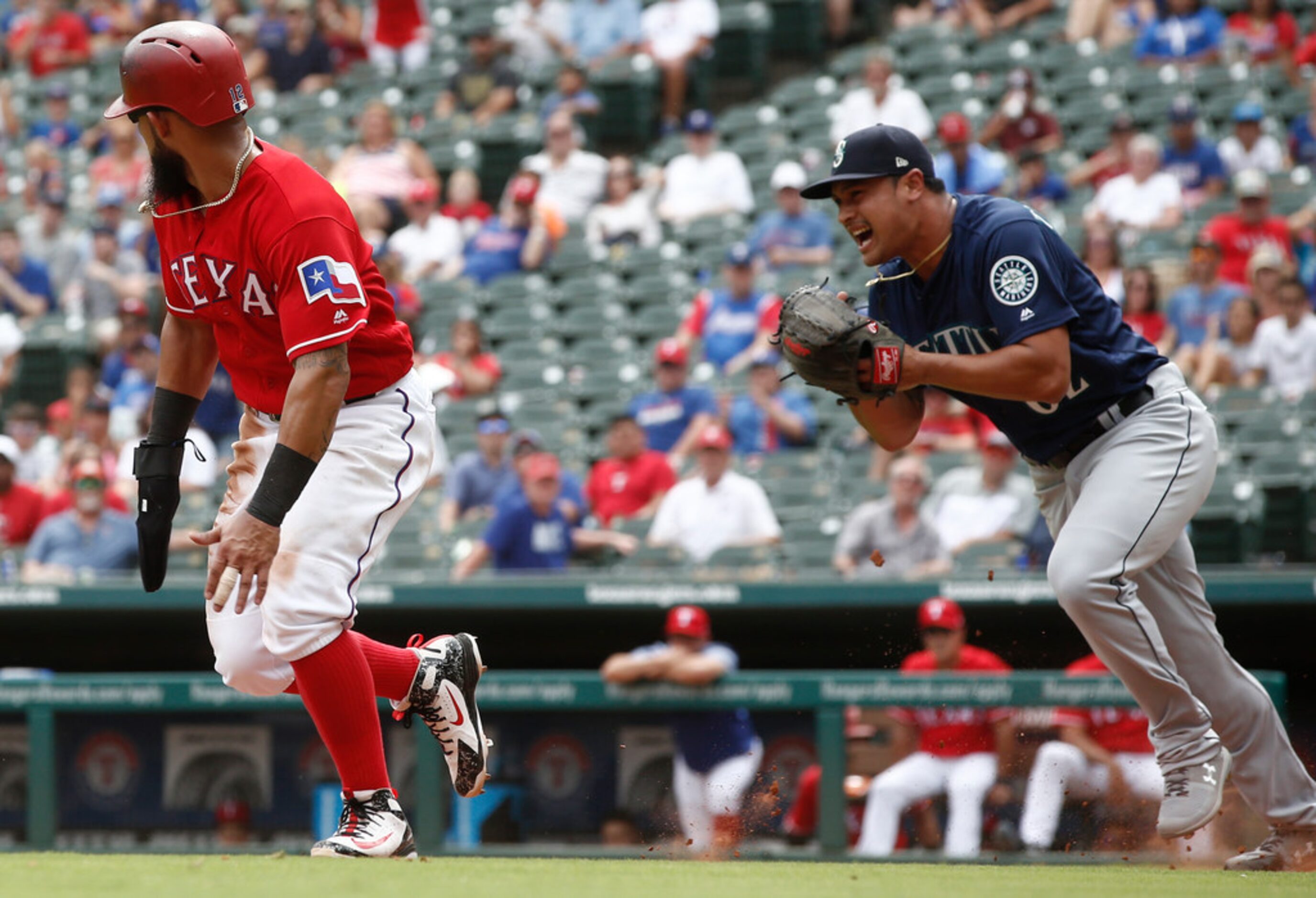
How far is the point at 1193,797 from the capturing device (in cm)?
379

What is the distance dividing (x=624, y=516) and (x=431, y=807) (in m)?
2.21

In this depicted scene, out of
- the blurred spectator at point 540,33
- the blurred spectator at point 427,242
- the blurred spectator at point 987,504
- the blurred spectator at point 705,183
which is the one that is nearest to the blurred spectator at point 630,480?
the blurred spectator at point 987,504

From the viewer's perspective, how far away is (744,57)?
40.0ft

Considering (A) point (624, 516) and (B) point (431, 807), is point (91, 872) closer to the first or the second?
(B) point (431, 807)

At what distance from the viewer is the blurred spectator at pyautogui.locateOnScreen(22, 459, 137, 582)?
782 cm

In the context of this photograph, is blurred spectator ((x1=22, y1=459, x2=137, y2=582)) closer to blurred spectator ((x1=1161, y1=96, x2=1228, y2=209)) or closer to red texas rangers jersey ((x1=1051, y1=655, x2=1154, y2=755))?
red texas rangers jersey ((x1=1051, y1=655, x2=1154, y2=755))

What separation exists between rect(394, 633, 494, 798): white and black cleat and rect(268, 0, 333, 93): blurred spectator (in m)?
10.4

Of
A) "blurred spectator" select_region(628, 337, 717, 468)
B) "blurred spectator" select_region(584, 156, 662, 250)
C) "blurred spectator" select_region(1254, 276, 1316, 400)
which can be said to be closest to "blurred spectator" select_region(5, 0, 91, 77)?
"blurred spectator" select_region(584, 156, 662, 250)

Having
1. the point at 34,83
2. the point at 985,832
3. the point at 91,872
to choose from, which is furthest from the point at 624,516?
the point at 34,83

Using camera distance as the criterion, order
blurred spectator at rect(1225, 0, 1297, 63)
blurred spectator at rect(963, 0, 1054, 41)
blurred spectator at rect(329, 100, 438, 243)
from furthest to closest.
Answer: blurred spectator at rect(963, 0, 1054, 41) → blurred spectator at rect(329, 100, 438, 243) → blurred spectator at rect(1225, 0, 1297, 63)

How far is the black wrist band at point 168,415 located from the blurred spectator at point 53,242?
330 inches

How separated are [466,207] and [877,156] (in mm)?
7507

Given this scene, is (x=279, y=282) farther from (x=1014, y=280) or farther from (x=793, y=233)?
(x=793, y=233)

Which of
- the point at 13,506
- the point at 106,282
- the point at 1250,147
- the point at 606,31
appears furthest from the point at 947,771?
the point at 606,31
